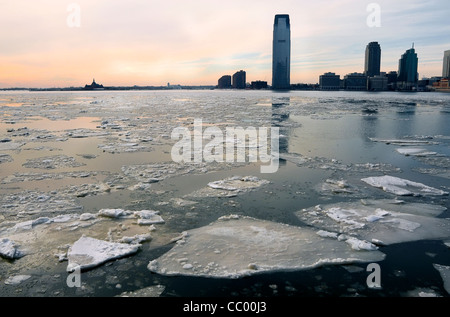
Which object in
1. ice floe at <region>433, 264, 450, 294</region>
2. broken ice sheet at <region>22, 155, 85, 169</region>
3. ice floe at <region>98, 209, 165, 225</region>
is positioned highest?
broken ice sheet at <region>22, 155, 85, 169</region>

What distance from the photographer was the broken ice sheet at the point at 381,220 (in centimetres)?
596

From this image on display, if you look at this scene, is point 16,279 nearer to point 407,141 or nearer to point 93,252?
point 93,252

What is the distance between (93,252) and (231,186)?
409 centimetres

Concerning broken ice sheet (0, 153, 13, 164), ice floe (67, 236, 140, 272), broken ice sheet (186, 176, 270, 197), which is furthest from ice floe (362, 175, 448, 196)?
broken ice sheet (0, 153, 13, 164)

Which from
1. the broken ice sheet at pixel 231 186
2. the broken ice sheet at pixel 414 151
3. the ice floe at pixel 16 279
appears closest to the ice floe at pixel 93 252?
the ice floe at pixel 16 279

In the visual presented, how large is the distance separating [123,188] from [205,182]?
83.7 inches

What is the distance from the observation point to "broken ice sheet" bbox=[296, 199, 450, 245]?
5.96 meters

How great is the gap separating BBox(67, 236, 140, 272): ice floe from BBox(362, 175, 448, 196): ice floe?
20.6 ft

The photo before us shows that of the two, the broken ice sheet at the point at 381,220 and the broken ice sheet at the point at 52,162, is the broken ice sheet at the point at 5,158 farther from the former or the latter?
the broken ice sheet at the point at 381,220

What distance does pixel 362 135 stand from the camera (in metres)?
17.4

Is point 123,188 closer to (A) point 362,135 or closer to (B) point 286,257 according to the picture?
(B) point 286,257

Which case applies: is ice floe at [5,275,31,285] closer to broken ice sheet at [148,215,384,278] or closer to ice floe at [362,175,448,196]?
broken ice sheet at [148,215,384,278]

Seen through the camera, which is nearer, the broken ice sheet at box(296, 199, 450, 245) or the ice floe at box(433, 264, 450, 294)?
the ice floe at box(433, 264, 450, 294)
